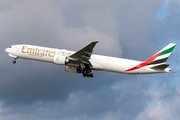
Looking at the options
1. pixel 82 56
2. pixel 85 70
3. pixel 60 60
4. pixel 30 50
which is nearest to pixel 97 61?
pixel 85 70

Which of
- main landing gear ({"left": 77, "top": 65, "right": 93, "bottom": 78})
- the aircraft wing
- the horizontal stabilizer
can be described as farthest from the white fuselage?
the aircraft wing

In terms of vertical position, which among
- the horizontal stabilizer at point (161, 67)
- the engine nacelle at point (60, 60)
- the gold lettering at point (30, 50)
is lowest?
the horizontal stabilizer at point (161, 67)

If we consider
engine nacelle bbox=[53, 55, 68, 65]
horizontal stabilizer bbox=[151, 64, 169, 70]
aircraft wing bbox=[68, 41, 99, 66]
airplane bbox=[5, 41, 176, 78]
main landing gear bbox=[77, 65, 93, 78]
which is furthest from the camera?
main landing gear bbox=[77, 65, 93, 78]

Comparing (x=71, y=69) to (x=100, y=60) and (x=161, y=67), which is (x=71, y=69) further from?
(x=161, y=67)

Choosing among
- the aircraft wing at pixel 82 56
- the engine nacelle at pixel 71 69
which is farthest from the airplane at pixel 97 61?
the engine nacelle at pixel 71 69

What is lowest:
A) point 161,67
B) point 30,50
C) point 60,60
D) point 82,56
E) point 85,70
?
point 161,67

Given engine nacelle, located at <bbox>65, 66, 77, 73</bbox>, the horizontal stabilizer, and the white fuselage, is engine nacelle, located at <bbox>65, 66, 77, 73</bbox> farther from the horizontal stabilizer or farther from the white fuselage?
the horizontal stabilizer

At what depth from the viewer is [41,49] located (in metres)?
46.8

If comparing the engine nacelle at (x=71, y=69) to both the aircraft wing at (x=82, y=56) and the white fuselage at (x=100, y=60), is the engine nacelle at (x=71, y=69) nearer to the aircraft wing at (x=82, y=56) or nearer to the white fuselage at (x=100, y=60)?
the white fuselage at (x=100, y=60)

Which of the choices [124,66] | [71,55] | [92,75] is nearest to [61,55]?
[71,55]

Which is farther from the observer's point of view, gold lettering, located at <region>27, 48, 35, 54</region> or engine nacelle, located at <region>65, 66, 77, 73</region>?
engine nacelle, located at <region>65, 66, 77, 73</region>

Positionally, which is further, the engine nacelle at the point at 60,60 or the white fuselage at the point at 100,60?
the white fuselage at the point at 100,60

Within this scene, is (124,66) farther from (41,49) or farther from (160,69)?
(41,49)

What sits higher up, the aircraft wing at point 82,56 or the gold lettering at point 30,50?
the gold lettering at point 30,50
